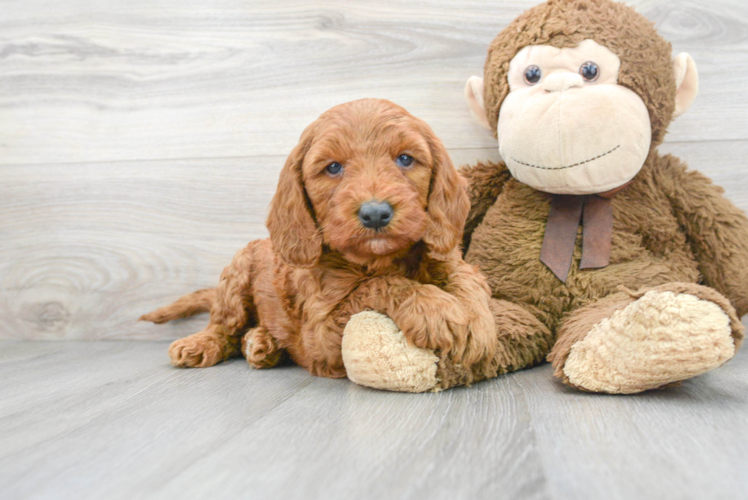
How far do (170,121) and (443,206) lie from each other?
127cm

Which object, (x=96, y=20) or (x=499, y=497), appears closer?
(x=499, y=497)

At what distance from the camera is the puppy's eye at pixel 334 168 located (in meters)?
1.21

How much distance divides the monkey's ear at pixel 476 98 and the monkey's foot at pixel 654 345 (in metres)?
0.78

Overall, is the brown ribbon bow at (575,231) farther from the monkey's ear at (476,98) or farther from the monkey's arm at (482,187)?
the monkey's ear at (476,98)

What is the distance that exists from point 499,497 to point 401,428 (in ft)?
0.93

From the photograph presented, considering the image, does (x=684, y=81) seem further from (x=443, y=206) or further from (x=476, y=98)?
(x=443, y=206)

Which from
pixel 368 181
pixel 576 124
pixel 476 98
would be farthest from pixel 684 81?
pixel 368 181

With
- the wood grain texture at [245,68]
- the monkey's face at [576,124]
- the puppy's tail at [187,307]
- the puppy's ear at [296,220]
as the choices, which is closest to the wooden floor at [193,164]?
the wood grain texture at [245,68]

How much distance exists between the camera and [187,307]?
191cm

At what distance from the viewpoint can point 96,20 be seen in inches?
81.7

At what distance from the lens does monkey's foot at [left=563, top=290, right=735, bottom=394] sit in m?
0.99

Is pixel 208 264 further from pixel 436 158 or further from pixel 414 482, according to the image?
pixel 414 482

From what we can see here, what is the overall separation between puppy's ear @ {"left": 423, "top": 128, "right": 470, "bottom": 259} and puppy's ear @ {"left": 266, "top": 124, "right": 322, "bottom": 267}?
10.1 inches

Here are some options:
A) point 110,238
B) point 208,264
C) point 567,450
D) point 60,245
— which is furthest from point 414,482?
point 60,245
